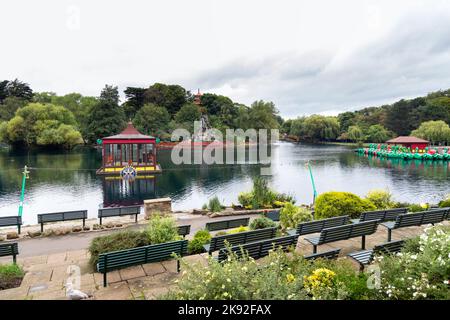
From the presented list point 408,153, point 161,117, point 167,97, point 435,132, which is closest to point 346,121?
point 435,132

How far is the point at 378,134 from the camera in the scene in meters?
75.8

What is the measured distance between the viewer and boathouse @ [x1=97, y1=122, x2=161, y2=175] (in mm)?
30688

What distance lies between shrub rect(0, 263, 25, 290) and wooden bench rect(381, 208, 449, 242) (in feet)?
27.1

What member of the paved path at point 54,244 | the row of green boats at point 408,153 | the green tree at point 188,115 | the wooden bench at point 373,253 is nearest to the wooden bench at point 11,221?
the paved path at point 54,244

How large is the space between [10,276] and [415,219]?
938 centimetres

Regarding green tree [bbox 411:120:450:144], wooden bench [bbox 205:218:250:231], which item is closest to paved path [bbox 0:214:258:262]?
wooden bench [bbox 205:218:250:231]

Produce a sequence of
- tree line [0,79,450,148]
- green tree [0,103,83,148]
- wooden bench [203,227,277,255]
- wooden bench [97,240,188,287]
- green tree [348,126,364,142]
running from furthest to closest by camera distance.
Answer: green tree [348,126,364,142], tree line [0,79,450,148], green tree [0,103,83,148], wooden bench [203,227,277,255], wooden bench [97,240,188,287]

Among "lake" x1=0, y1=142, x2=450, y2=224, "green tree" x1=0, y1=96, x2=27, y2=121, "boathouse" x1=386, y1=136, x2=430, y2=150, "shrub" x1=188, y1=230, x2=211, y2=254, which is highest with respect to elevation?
"green tree" x1=0, y1=96, x2=27, y2=121

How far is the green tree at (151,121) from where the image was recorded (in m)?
65.4

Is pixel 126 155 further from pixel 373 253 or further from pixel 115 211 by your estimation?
pixel 373 253

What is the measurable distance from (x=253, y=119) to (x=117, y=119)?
3143cm

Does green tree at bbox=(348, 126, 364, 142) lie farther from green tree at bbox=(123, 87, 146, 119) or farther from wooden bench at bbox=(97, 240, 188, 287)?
wooden bench at bbox=(97, 240, 188, 287)
